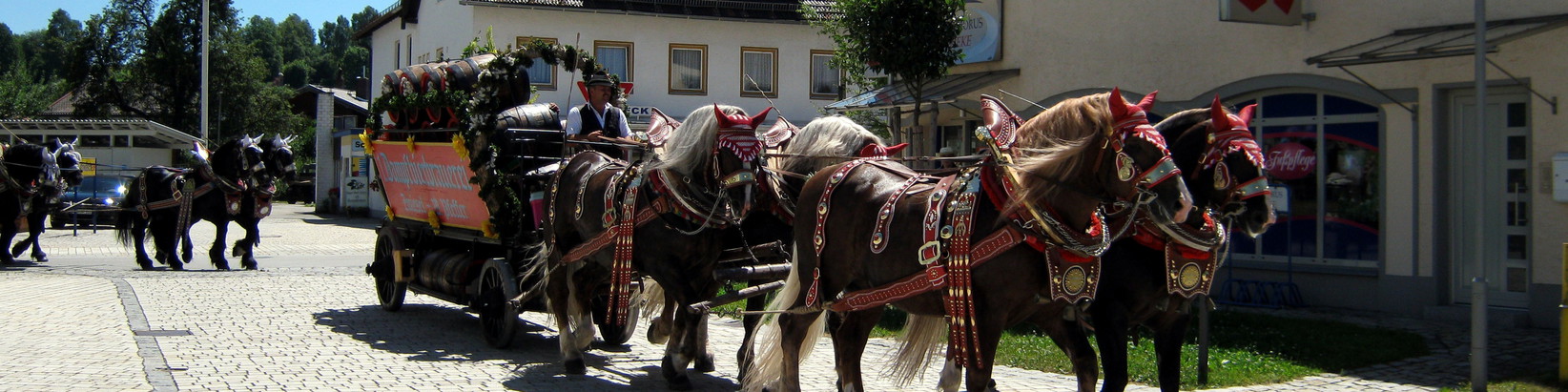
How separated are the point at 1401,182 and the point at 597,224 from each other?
6.95 meters

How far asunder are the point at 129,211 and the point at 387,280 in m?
7.36

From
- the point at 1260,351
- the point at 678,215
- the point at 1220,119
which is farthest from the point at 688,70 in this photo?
the point at 1220,119

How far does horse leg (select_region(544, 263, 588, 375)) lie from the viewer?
8.12 metres

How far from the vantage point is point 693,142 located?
23.6 feet

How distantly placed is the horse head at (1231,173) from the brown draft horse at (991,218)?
0.92 ft

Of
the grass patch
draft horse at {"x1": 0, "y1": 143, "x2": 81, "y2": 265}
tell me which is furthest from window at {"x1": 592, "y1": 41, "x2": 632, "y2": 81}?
the grass patch

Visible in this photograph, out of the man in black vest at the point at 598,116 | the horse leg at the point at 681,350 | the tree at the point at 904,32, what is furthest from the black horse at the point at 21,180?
the horse leg at the point at 681,350

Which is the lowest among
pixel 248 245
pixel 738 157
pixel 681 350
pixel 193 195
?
pixel 681 350

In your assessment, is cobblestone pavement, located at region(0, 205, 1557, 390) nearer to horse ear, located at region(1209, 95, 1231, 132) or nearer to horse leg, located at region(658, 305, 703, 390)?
horse leg, located at region(658, 305, 703, 390)

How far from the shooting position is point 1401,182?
421 inches

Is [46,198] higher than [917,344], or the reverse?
[46,198]

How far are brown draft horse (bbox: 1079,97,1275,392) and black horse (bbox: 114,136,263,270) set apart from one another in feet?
42.7

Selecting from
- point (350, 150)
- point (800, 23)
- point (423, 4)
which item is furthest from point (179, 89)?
point (800, 23)

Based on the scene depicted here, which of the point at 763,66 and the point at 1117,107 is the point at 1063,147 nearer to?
the point at 1117,107
